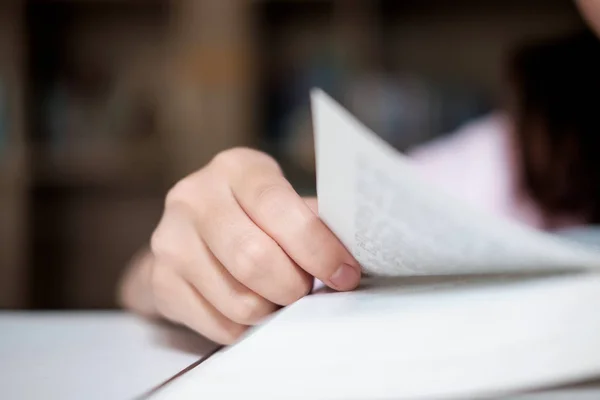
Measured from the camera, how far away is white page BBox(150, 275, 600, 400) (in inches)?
8.6

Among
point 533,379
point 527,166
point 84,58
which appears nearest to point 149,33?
point 84,58

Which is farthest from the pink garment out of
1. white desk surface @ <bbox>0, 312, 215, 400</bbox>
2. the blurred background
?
white desk surface @ <bbox>0, 312, 215, 400</bbox>

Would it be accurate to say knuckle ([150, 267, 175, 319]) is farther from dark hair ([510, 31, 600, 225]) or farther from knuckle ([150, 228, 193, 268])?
dark hair ([510, 31, 600, 225])

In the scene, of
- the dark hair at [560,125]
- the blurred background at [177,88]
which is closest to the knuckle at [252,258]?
the dark hair at [560,125]

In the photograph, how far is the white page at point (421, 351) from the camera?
0.22 metres

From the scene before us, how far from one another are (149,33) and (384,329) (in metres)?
1.72

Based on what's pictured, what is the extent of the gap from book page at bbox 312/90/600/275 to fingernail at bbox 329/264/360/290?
0.02 m

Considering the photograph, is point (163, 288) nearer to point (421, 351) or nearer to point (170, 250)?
point (170, 250)

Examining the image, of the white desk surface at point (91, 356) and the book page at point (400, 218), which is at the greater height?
the book page at point (400, 218)

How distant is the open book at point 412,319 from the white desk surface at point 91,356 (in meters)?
0.02

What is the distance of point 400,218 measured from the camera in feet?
0.80

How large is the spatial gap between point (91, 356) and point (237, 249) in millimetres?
113

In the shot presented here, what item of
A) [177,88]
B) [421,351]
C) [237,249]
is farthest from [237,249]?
[177,88]

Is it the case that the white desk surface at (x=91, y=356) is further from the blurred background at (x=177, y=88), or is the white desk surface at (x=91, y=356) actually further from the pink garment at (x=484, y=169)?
the blurred background at (x=177, y=88)
